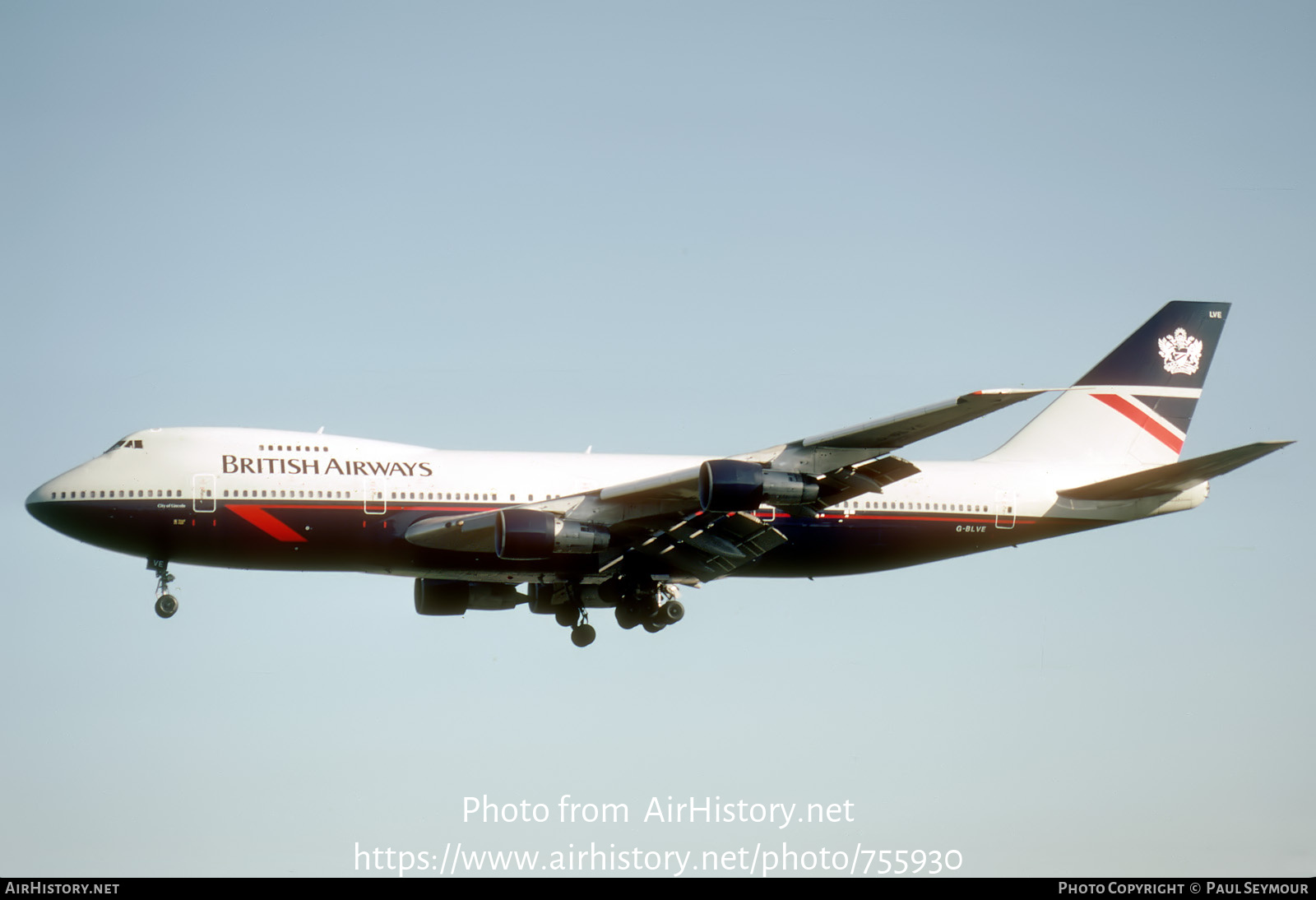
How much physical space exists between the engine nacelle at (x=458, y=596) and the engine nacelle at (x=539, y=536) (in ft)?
22.6

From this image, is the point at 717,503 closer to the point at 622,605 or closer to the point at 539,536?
the point at 539,536

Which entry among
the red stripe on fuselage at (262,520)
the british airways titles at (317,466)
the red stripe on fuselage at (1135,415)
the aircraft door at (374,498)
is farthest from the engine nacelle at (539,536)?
the red stripe on fuselage at (1135,415)

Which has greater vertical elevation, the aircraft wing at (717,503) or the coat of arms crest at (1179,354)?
the coat of arms crest at (1179,354)

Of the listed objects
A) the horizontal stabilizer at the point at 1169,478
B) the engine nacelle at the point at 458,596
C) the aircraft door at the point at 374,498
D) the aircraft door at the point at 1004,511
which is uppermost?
the aircraft door at the point at 374,498

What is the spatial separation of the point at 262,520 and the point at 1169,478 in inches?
1006

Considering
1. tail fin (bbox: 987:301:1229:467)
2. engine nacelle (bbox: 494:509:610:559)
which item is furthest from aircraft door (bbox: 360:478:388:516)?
tail fin (bbox: 987:301:1229:467)

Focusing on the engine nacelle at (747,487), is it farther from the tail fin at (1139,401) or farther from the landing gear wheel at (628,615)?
the tail fin at (1139,401)

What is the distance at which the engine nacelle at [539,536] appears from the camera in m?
35.6

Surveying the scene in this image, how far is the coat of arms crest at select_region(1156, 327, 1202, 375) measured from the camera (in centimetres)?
4547

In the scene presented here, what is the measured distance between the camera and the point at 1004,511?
4222 cm

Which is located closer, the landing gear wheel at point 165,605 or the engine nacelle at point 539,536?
the engine nacelle at point 539,536
